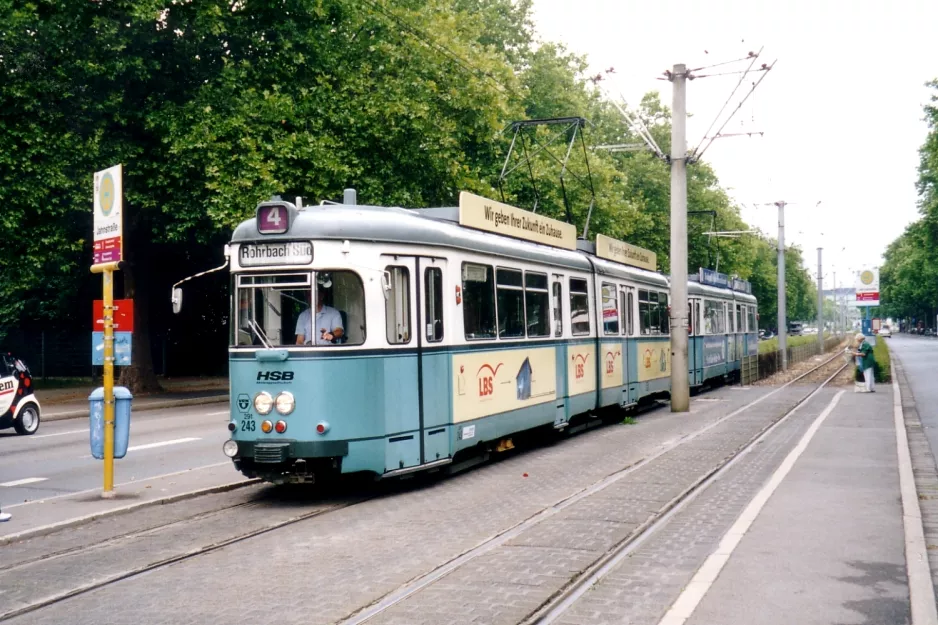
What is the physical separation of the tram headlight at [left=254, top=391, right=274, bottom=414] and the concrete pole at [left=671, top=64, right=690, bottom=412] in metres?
13.8

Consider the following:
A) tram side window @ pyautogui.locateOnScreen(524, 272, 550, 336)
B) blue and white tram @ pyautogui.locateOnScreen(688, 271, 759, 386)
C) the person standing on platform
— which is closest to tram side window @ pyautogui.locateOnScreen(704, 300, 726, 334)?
blue and white tram @ pyautogui.locateOnScreen(688, 271, 759, 386)

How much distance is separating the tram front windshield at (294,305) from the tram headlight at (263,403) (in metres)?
0.52

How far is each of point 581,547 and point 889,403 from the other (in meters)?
18.1

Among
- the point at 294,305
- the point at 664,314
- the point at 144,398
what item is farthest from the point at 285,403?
the point at 144,398

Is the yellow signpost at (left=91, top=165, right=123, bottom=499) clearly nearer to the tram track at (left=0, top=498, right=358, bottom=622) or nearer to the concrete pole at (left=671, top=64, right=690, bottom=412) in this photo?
the tram track at (left=0, top=498, right=358, bottom=622)

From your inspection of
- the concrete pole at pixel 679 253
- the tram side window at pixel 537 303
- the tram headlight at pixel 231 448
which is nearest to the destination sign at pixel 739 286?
the concrete pole at pixel 679 253

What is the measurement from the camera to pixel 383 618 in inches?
247

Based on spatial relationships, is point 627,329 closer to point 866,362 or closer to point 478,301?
point 478,301

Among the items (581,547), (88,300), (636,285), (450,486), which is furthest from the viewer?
(88,300)

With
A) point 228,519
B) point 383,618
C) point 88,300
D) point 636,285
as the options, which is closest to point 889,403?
point 636,285

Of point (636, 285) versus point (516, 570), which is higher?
point (636, 285)

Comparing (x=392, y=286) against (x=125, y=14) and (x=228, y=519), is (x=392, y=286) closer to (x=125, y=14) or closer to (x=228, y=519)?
(x=228, y=519)

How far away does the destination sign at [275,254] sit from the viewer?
35.0 ft

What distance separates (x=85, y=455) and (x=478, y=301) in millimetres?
7021
